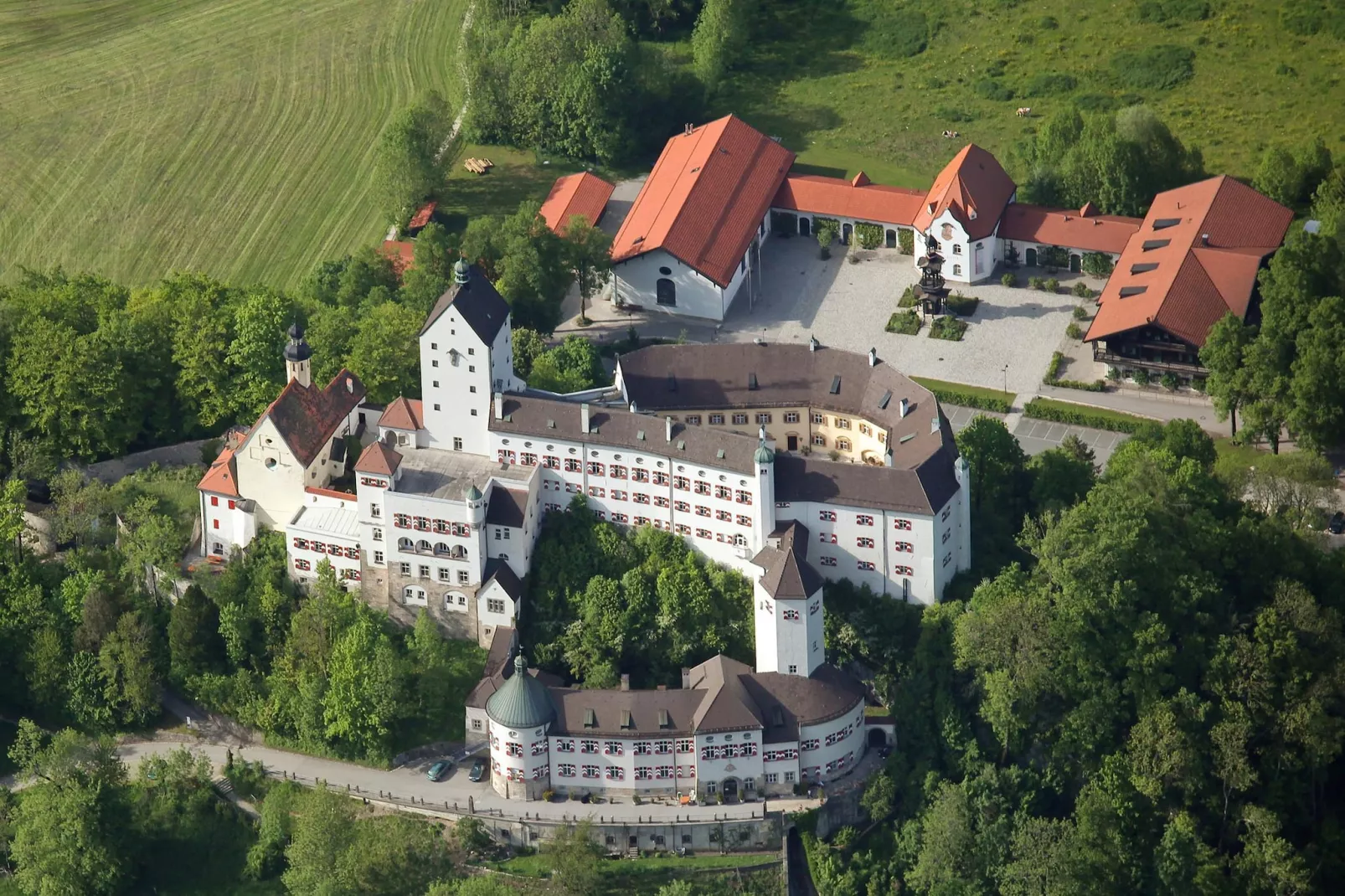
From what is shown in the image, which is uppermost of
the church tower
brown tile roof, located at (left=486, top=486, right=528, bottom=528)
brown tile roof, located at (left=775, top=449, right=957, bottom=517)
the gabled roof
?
the gabled roof

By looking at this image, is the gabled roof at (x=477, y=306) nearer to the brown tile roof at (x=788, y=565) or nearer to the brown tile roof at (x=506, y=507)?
the brown tile roof at (x=506, y=507)

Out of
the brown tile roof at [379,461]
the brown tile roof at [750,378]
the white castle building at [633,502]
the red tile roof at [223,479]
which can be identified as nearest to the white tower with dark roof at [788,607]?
the white castle building at [633,502]

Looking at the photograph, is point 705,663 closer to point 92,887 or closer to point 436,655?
point 436,655

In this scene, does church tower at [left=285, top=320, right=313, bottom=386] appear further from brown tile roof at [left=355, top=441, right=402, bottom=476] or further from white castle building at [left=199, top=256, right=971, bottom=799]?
brown tile roof at [left=355, top=441, right=402, bottom=476]

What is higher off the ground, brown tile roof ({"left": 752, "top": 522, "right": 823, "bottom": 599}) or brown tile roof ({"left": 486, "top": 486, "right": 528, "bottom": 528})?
brown tile roof ({"left": 486, "top": 486, "right": 528, "bottom": 528})

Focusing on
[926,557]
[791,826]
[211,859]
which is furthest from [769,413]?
[211,859]

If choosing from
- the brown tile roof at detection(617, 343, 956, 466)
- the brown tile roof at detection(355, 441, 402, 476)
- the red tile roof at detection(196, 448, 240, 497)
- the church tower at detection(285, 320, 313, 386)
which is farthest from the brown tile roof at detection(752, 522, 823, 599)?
the red tile roof at detection(196, 448, 240, 497)

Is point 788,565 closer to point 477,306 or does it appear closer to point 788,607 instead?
point 788,607
